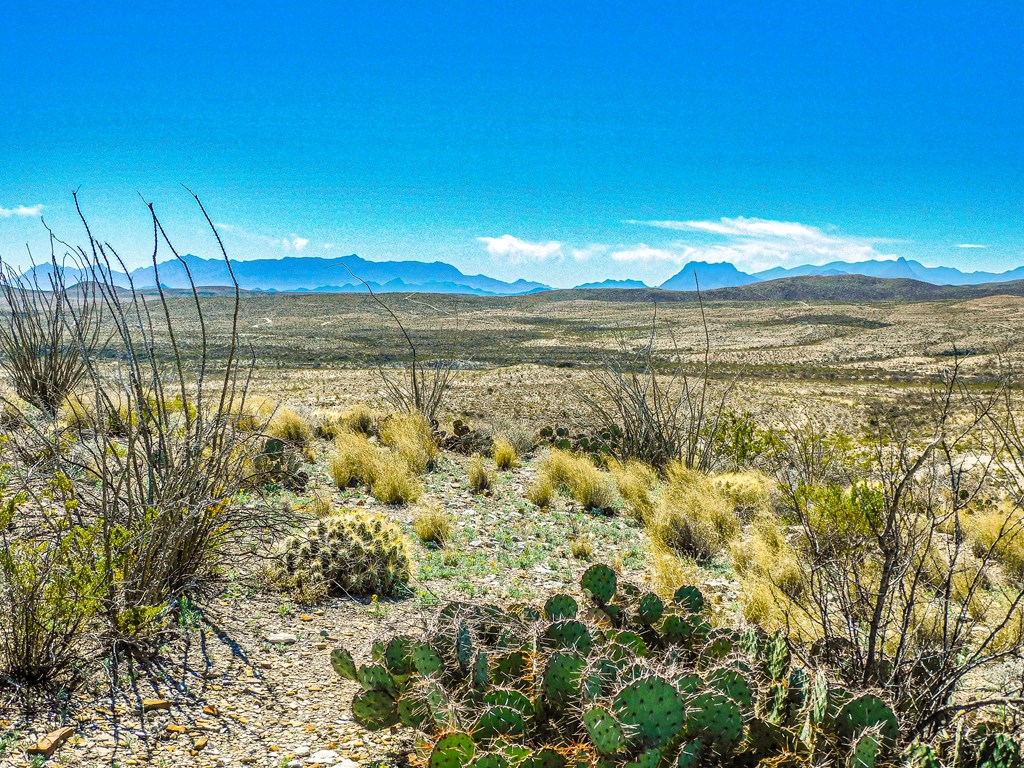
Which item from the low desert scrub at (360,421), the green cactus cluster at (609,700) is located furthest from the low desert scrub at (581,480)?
the green cactus cluster at (609,700)

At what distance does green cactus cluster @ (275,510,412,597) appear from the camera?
4.75 meters

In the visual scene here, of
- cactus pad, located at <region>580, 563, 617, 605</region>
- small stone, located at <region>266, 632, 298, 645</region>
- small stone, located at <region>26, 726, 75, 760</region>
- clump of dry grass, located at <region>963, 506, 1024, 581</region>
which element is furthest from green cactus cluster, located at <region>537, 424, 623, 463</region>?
small stone, located at <region>26, 726, 75, 760</region>

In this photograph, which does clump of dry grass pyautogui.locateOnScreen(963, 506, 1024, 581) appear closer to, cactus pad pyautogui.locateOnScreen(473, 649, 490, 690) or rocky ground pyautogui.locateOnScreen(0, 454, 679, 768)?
rocky ground pyautogui.locateOnScreen(0, 454, 679, 768)

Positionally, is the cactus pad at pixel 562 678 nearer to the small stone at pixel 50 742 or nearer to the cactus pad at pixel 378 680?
the cactus pad at pixel 378 680

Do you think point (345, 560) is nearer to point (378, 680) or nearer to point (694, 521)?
point (378, 680)

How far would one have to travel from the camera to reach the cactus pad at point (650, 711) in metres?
2.31

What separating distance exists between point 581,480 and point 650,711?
19.1 feet

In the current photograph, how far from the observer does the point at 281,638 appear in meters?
3.92

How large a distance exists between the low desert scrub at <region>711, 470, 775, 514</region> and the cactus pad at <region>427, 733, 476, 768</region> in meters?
6.19

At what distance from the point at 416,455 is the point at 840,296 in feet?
526

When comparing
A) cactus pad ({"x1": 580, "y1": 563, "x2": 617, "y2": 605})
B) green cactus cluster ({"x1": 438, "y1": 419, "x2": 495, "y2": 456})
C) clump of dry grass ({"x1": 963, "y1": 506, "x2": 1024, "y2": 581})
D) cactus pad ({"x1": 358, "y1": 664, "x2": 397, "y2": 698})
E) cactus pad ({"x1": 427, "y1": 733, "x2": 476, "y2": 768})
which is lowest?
clump of dry grass ({"x1": 963, "y1": 506, "x2": 1024, "y2": 581})

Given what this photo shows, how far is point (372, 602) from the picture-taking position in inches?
185

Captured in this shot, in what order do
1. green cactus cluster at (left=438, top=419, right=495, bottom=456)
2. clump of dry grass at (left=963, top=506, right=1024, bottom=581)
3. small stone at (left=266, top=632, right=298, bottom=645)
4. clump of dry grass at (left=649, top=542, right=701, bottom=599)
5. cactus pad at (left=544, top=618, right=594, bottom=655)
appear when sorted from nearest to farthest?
1. cactus pad at (left=544, top=618, right=594, bottom=655)
2. small stone at (left=266, top=632, right=298, bottom=645)
3. clump of dry grass at (left=649, top=542, right=701, bottom=599)
4. clump of dry grass at (left=963, top=506, right=1024, bottom=581)
5. green cactus cluster at (left=438, top=419, right=495, bottom=456)

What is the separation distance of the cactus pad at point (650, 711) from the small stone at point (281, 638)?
237 cm
